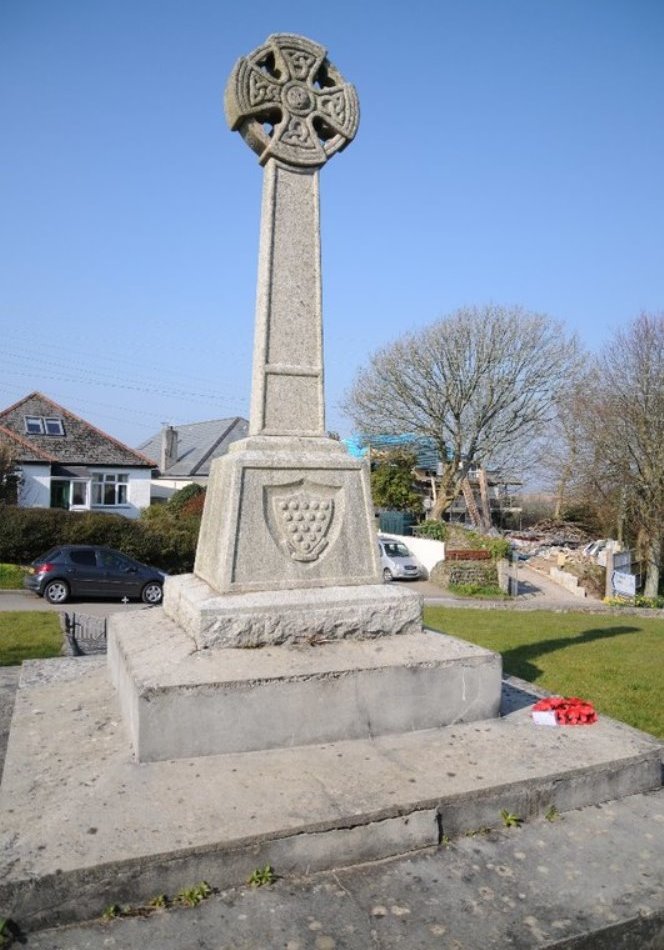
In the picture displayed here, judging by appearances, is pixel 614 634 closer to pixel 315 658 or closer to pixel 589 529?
pixel 315 658

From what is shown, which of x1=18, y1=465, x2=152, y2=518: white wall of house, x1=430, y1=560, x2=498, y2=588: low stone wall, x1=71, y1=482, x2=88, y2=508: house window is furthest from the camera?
x1=71, y1=482, x2=88, y2=508: house window

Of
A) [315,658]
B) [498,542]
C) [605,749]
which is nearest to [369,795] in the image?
[315,658]

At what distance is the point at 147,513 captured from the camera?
27797mm

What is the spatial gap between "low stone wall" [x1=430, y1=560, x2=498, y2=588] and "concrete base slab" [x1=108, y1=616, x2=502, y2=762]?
19695mm

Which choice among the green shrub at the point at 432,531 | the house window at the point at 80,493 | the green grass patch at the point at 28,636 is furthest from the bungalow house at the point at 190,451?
the green grass patch at the point at 28,636

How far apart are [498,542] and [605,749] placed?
68.5ft

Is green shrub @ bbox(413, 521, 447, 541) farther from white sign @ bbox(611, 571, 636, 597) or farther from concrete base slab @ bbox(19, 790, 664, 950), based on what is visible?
concrete base slab @ bbox(19, 790, 664, 950)

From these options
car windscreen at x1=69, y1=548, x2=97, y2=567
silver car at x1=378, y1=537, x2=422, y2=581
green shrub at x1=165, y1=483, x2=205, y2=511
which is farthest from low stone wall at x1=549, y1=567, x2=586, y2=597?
car windscreen at x1=69, y1=548, x2=97, y2=567

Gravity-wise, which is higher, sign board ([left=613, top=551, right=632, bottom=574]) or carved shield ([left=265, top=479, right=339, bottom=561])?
carved shield ([left=265, top=479, right=339, bottom=561])

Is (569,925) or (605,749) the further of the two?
(605,749)

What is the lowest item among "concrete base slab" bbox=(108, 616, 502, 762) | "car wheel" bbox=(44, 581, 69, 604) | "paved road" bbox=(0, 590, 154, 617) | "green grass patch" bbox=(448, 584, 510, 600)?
"green grass patch" bbox=(448, 584, 510, 600)

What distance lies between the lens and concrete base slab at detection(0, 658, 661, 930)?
2.49 m

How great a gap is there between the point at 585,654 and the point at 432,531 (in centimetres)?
2078

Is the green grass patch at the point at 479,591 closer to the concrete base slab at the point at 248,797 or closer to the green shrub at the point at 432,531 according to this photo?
the green shrub at the point at 432,531
